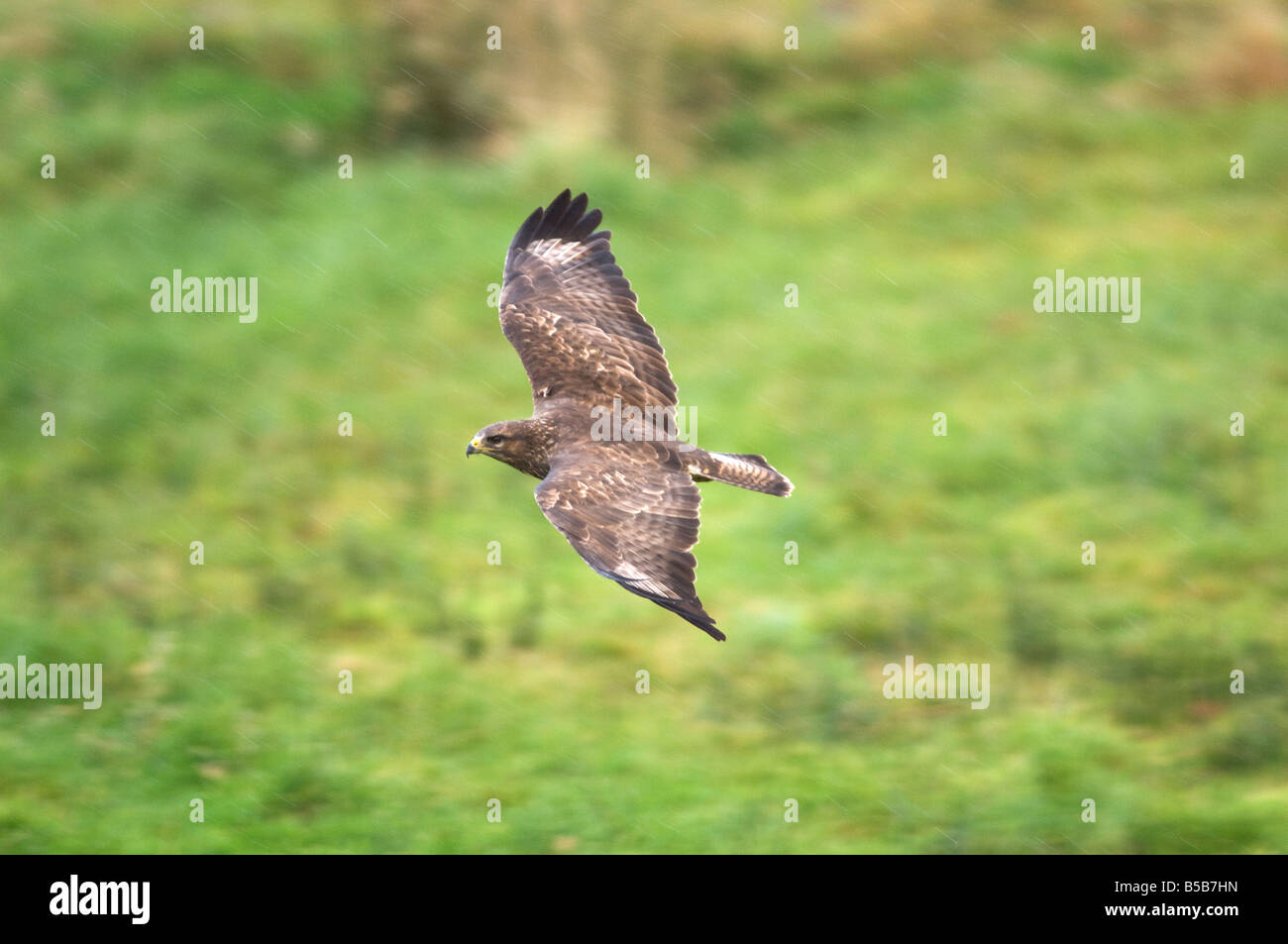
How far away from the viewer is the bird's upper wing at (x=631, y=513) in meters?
6.54

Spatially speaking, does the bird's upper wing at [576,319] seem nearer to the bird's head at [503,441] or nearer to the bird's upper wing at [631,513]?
the bird's head at [503,441]

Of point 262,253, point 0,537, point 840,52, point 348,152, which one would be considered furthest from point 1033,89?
point 0,537

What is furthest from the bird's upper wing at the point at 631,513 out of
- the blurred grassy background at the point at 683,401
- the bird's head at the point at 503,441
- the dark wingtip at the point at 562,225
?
the blurred grassy background at the point at 683,401

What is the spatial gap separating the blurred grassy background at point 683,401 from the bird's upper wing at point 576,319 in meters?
→ 2.60

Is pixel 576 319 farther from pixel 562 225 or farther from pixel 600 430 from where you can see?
pixel 600 430

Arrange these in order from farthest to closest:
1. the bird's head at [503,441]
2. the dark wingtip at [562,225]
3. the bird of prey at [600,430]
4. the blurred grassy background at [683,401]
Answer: the blurred grassy background at [683,401] → the dark wingtip at [562,225] → the bird's head at [503,441] → the bird of prey at [600,430]

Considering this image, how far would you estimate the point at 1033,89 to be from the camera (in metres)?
21.3

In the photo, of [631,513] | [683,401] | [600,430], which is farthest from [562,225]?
[683,401]

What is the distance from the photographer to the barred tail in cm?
752

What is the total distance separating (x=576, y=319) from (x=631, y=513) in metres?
1.89

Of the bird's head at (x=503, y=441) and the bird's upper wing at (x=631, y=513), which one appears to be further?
the bird's head at (x=503, y=441)

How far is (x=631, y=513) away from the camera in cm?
694

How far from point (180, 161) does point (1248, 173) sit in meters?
12.3

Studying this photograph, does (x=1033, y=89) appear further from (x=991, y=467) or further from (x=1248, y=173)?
(x=991, y=467)
